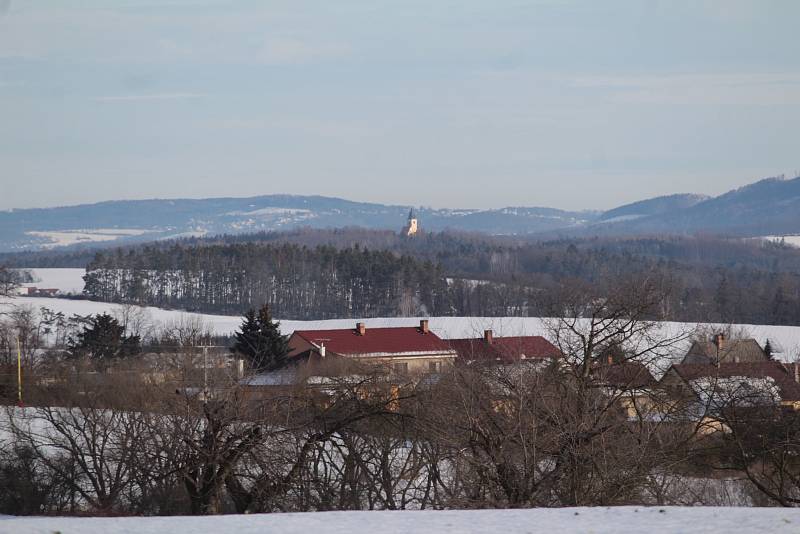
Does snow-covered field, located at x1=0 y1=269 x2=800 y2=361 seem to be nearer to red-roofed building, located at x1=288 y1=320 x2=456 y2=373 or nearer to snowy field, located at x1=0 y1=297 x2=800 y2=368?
snowy field, located at x1=0 y1=297 x2=800 y2=368

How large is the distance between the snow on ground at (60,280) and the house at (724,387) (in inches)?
3858

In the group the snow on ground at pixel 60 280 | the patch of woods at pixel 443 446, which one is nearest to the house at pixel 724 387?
the patch of woods at pixel 443 446

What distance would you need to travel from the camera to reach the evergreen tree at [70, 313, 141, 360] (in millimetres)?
49250

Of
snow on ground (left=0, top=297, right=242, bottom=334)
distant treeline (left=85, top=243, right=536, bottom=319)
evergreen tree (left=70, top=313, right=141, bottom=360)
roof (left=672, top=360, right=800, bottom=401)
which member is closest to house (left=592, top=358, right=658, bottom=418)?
roof (left=672, top=360, right=800, bottom=401)

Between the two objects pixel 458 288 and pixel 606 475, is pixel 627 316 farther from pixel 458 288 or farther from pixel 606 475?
pixel 458 288

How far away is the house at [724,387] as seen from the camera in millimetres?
19719

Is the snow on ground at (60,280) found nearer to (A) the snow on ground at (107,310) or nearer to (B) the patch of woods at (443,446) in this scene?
(A) the snow on ground at (107,310)

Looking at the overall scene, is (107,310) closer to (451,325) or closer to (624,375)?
(451,325)

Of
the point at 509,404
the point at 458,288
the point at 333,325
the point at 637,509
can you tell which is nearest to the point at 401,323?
the point at 333,325

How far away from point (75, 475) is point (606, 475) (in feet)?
38.2

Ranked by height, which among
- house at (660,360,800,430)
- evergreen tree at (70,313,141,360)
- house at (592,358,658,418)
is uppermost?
house at (592,358,658,418)

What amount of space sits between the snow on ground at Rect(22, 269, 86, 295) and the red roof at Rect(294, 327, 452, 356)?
6611 centimetres

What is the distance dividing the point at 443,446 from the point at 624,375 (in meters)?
4.41

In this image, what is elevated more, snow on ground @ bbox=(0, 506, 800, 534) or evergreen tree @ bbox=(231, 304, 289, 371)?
snow on ground @ bbox=(0, 506, 800, 534)
